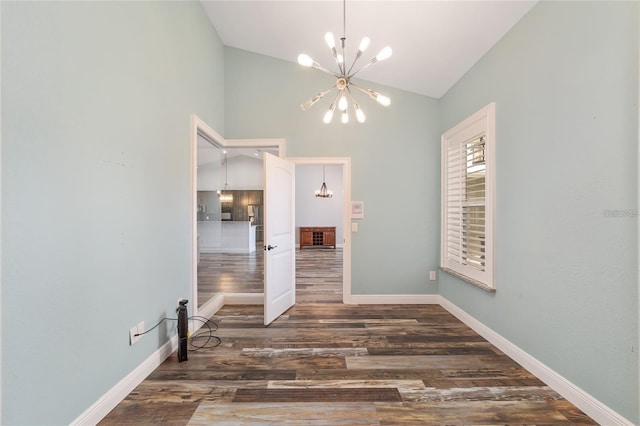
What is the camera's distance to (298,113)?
12.4ft

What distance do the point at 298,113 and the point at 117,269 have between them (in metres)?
2.83

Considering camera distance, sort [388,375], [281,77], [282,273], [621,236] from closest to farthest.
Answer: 1. [621,236]
2. [388,375]
3. [282,273]
4. [281,77]

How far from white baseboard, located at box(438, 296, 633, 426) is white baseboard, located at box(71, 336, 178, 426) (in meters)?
3.03

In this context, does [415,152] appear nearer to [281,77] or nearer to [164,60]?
[281,77]

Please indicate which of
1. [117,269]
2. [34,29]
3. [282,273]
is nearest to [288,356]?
[282,273]

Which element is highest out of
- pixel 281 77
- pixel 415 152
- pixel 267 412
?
pixel 281 77

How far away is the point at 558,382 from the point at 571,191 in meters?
1.36

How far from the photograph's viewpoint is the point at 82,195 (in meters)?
1.56

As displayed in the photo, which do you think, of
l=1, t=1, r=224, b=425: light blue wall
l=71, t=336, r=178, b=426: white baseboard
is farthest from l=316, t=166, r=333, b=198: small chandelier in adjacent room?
l=71, t=336, r=178, b=426: white baseboard

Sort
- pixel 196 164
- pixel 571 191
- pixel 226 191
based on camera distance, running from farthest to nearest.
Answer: pixel 226 191 < pixel 196 164 < pixel 571 191

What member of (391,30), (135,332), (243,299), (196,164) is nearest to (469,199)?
(391,30)

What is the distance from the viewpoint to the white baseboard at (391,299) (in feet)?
12.5

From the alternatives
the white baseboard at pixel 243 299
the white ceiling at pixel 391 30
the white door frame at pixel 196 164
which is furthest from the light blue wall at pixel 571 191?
the white baseboard at pixel 243 299

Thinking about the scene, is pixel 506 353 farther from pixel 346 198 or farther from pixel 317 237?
pixel 317 237
